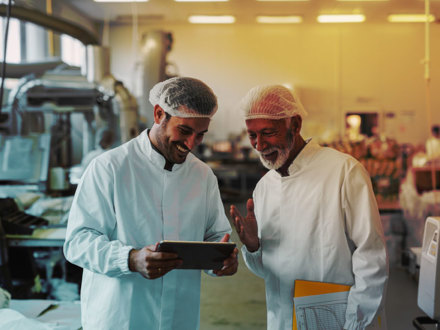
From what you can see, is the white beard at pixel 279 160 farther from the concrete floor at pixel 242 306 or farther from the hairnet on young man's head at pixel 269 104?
the concrete floor at pixel 242 306

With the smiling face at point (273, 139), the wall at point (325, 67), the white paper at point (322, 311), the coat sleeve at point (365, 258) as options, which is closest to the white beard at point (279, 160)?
the smiling face at point (273, 139)

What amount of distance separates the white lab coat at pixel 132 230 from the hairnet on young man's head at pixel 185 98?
0.16m

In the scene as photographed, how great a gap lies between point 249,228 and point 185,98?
0.52 metres

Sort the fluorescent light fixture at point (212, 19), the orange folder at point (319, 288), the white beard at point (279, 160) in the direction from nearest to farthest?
the orange folder at point (319, 288) < the white beard at point (279, 160) < the fluorescent light fixture at point (212, 19)

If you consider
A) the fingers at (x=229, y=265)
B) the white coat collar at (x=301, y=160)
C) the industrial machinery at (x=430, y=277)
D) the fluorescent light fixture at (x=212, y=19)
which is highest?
the fluorescent light fixture at (x=212, y=19)

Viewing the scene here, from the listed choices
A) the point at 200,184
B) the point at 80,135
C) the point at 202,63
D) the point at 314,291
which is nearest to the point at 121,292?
the point at 200,184

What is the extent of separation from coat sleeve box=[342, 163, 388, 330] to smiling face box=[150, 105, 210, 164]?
0.54 m

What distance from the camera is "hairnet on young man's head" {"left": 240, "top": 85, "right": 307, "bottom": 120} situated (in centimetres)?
150

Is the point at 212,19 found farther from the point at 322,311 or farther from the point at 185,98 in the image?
the point at 322,311

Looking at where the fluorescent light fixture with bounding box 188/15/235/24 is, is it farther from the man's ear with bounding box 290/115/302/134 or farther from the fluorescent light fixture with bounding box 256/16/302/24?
the man's ear with bounding box 290/115/302/134

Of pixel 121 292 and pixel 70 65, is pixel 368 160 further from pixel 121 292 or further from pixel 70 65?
pixel 70 65

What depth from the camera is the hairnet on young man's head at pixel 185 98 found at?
1418 millimetres

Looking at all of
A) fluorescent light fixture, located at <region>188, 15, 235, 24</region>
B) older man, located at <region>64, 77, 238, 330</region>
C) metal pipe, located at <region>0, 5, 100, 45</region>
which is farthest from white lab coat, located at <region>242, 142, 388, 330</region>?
fluorescent light fixture, located at <region>188, 15, 235, 24</region>

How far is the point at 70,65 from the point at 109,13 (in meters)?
1.16
